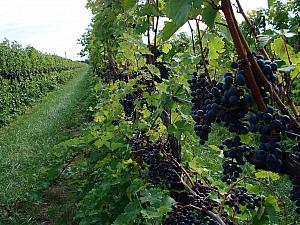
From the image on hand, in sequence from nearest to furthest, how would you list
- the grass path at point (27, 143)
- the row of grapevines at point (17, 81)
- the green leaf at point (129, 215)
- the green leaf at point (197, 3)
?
the green leaf at point (197, 3)
the green leaf at point (129, 215)
the grass path at point (27, 143)
the row of grapevines at point (17, 81)

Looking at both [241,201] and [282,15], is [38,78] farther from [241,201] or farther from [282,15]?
[241,201]

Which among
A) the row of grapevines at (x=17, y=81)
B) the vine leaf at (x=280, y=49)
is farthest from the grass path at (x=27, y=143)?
the vine leaf at (x=280, y=49)

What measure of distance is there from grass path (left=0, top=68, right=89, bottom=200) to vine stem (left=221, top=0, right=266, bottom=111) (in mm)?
4105

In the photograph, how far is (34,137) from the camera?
10227mm

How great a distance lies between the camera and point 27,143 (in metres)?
9.55

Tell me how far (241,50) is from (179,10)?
0.24 m

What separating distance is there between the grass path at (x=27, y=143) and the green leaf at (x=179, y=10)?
4157mm

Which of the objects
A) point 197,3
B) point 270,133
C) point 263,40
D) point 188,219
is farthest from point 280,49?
point 188,219

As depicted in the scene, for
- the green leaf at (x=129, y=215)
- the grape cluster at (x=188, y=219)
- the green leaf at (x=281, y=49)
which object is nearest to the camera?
the green leaf at (x=281, y=49)

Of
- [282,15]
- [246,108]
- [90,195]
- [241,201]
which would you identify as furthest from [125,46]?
[282,15]

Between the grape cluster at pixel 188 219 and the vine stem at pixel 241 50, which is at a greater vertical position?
the vine stem at pixel 241 50

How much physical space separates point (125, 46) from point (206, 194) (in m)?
1.58

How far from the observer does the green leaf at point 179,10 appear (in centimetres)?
106

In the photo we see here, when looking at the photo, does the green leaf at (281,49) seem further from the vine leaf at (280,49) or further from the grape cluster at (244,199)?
the grape cluster at (244,199)
